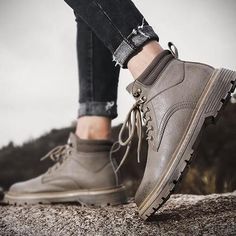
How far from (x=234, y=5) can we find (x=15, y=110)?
2072 millimetres

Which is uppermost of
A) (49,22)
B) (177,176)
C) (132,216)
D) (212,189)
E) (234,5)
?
(49,22)

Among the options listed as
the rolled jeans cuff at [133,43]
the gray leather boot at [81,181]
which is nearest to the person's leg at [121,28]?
the rolled jeans cuff at [133,43]

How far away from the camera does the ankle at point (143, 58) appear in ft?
3.77

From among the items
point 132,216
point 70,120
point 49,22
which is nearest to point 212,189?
point 132,216

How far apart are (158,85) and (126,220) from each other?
1.40ft

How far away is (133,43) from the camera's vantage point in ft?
3.73

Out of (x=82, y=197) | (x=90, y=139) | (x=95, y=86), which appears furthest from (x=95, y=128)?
(x=82, y=197)

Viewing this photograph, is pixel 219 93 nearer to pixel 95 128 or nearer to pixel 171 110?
pixel 171 110

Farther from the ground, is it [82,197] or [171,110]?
[171,110]

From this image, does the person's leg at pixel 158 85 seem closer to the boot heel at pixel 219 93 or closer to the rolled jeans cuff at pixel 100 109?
the boot heel at pixel 219 93

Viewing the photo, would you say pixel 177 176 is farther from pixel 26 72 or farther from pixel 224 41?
pixel 26 72

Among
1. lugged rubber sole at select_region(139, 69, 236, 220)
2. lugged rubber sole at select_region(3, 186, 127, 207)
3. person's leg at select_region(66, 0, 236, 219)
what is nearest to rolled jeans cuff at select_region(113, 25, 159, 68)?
person's leg at select_region(66, 0, 236, 219)

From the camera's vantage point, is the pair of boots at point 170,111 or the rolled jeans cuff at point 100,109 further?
the rolled jeans cuff at point 100,109

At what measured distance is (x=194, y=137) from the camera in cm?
108
